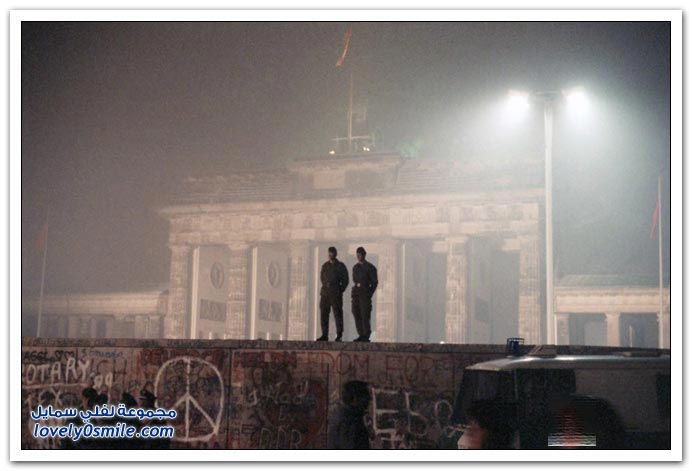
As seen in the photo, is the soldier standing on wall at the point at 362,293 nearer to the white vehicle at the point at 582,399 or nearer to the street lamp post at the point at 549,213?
the white vehicle at the point at 582,399

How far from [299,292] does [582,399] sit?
32020 millimetres

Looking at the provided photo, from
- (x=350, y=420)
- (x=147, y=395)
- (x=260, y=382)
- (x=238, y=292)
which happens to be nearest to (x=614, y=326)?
(x=238, y=292)

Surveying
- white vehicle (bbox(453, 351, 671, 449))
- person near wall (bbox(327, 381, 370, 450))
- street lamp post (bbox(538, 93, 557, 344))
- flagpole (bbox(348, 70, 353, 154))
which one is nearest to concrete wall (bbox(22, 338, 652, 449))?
person near wall (bbox(327, 381, 370, 450))

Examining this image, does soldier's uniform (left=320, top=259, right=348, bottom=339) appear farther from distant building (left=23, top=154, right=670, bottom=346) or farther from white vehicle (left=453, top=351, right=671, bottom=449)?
distant building (left=23, top=154, right=670, bottom=346)

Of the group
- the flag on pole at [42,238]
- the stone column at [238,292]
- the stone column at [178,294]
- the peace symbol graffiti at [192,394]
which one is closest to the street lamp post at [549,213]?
the peace symbol graffiti at [192,394]

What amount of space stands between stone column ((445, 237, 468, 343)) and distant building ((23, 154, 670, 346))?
0.05m

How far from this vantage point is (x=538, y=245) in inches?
1694

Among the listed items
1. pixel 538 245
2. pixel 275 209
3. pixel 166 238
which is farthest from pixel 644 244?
pixel 166 238

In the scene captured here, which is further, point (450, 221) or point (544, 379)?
point (450, 221)

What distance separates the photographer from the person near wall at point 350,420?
16109 mm

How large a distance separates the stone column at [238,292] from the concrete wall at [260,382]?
92.7 feet
